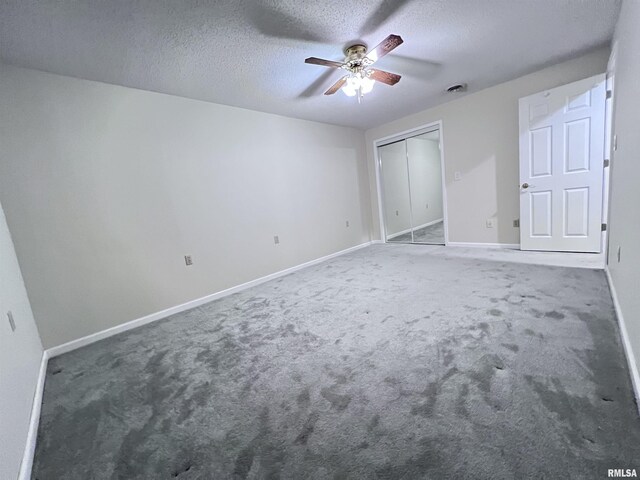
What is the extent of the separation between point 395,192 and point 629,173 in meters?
4.22

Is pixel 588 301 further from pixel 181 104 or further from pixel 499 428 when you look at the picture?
pixel 181 104

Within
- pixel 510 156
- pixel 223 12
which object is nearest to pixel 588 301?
pixel 510 156

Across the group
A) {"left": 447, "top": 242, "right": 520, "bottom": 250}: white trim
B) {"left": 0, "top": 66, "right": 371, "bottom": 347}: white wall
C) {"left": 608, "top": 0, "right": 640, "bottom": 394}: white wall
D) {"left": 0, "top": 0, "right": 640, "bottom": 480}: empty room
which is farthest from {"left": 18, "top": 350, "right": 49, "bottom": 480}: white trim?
{"left": 447, "top": 242, "right": 520, "bottom": 250}: white trim

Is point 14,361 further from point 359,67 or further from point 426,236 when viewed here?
point 426,236

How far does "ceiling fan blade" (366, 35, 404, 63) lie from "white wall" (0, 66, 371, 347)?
1933 mm

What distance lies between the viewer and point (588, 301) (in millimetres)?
2076

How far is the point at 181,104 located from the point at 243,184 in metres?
1.07

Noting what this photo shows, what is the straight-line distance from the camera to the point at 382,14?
195cm

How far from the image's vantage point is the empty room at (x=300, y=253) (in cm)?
118

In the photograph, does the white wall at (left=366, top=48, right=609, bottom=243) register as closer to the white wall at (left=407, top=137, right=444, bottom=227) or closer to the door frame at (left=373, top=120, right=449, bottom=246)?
the door frame at (left=373, top=120, right=449, bottom=246)

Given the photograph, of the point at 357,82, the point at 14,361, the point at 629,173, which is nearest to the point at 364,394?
the point at 14,361

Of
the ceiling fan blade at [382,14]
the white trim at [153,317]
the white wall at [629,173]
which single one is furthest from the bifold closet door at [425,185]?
the ceiling fan blade at [382,14]

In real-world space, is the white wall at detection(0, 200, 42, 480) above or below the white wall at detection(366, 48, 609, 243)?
below

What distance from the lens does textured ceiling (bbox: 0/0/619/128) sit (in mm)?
1750
